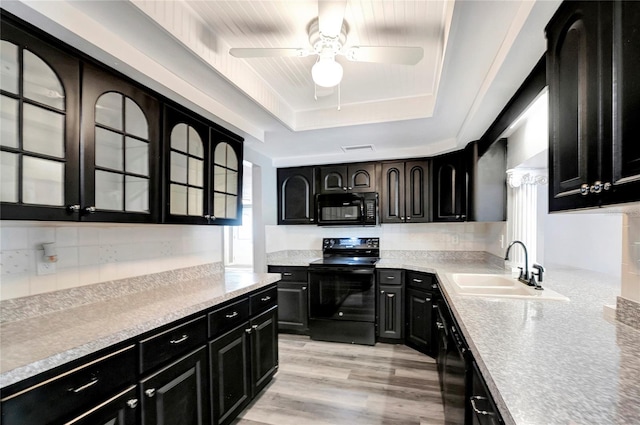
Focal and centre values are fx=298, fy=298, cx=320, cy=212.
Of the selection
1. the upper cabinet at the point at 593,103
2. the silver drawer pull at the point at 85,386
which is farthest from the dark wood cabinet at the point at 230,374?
the upper cabinet at the point at 593,103

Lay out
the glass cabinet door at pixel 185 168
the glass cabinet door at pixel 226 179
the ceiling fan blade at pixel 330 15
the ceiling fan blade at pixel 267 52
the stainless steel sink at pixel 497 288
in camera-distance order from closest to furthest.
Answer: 1. the ceiling fan blade at pixel 330 15
2. the ceiling fan blade at pixel 267 52
3. the stainless steel sink at pixel 497 288
4. the glass cabinet door at pixel 185 168
5. the glass cabinet door at pixel 226 179

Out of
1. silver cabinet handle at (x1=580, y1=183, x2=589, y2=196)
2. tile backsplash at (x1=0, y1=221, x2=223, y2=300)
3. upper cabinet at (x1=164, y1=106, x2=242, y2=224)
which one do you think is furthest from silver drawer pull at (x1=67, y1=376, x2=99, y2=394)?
silver cabinet handle at (x1=580, y1=183, x2=589, y2=196)

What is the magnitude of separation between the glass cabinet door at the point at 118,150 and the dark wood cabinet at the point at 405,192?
2.65 metres

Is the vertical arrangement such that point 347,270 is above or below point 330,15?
below

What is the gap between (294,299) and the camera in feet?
12.1

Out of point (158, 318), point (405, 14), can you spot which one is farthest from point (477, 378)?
point (405, 14)

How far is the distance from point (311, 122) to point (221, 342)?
198 centimetres

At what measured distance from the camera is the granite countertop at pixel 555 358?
2.32 ft

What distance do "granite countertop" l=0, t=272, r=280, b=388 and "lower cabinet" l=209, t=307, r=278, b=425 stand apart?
0.29m

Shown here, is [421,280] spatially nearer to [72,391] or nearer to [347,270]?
[347,270]

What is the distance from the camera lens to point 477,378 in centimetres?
114

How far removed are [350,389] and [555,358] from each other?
1.91 meters

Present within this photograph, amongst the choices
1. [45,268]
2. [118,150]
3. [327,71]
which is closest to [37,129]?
[118,150]

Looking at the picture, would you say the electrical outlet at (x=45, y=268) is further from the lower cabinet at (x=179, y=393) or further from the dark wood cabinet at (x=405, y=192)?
the dark wood cabinet at (x=405, y=192)
